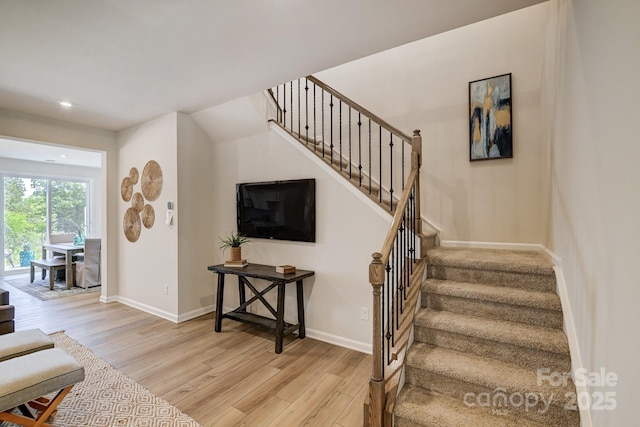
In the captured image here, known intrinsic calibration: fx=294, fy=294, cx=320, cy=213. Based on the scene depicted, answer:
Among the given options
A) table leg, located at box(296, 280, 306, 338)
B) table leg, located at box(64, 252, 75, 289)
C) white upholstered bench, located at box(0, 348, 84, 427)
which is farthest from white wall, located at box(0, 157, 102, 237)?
table leg, located at box(296, 280, 306, 338)

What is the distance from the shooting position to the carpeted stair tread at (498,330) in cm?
186

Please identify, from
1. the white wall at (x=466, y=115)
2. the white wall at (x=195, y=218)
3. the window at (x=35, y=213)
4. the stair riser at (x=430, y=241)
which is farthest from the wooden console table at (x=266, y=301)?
the window at (x=35, y=213)

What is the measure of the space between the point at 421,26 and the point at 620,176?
1597 millimetres

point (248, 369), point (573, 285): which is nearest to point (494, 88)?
point (573, 285)

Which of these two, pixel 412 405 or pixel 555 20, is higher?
pixel 555 20

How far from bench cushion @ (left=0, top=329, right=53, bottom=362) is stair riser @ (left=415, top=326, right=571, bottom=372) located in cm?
279

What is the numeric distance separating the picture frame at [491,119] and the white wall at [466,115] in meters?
0.07

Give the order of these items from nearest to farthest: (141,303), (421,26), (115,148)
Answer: (421,26), (141,303), (115,148)

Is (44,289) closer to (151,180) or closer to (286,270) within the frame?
(151,180)

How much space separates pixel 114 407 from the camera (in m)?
Answer: 2.15

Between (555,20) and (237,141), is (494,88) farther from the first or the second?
(237,141)

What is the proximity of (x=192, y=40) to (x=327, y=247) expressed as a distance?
2239 mm

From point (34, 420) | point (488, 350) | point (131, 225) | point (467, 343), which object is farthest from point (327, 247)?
point (131, 225)

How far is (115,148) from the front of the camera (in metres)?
4.78
